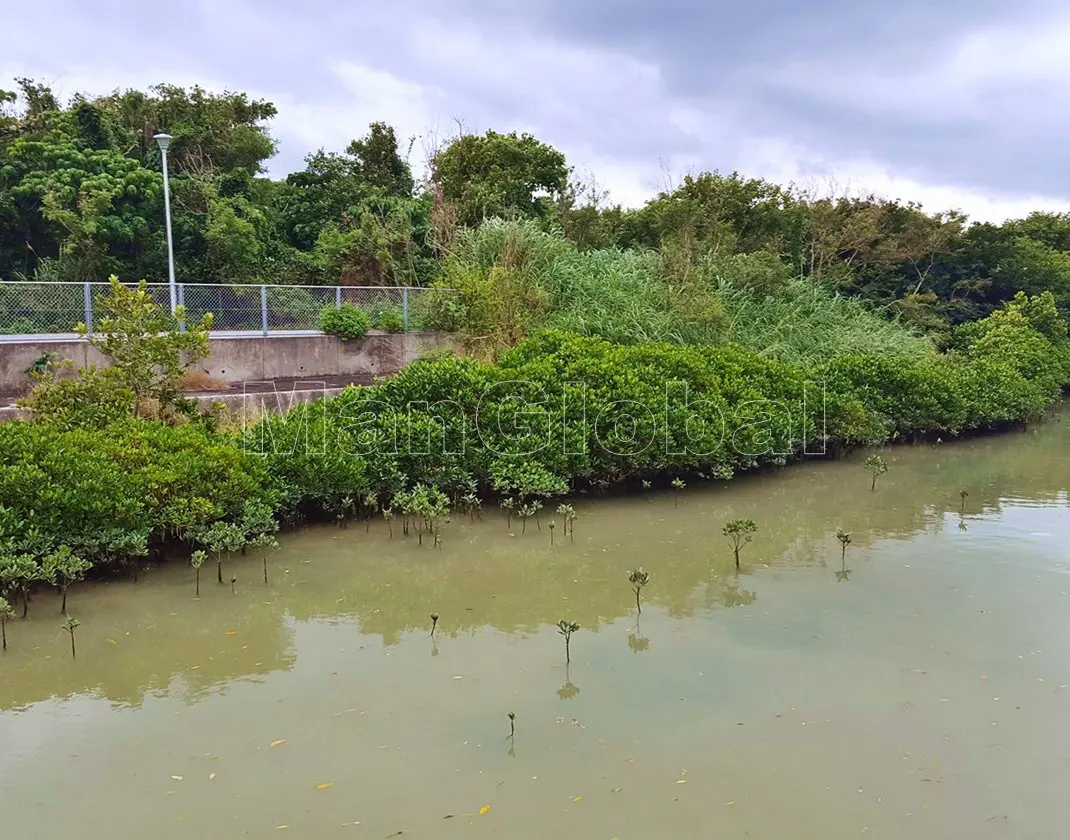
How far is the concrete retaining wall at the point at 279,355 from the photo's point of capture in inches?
351

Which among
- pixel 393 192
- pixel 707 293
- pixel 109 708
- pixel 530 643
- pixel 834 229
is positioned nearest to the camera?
pixel 109 708

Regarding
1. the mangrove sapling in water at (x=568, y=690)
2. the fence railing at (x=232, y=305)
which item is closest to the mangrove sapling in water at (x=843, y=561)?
the mangrove sapling in water at (x=568, y=690)

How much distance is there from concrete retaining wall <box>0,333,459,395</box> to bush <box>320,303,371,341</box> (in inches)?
4.8

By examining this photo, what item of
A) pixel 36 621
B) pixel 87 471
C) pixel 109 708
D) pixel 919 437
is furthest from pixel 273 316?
pixel 919 437

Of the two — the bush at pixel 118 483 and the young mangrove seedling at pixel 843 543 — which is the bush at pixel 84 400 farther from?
the young mangrove seedling at pixel 843 543

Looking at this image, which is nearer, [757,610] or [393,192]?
[757,610]

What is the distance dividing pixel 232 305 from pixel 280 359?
99 cm

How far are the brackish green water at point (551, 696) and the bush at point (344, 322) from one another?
17.7 ft

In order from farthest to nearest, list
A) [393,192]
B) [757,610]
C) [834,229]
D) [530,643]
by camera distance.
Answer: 1. [393,192]
2. [834,229]
3. [757,610]
4. [530,643]

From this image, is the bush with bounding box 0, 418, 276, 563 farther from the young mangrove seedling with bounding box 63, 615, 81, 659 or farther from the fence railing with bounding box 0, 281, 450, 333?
the fence railing with bounding box 0, 281, 450, 333

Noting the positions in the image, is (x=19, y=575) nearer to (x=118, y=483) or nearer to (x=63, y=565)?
(x=63, y=565)

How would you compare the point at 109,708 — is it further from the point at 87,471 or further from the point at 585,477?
the point at 585,477

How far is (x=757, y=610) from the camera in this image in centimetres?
549

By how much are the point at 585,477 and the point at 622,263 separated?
20.1 feet
